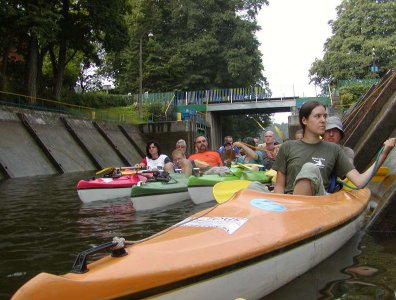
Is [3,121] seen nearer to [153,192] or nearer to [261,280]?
[153,192]

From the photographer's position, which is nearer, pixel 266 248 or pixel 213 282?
pixel 213 282

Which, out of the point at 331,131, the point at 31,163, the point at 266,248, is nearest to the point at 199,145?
the point at 331,131

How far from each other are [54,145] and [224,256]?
18312 millimetres

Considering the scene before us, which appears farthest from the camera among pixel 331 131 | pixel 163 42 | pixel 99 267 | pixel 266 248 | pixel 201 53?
pixel 163 42

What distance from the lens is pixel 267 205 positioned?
359cm

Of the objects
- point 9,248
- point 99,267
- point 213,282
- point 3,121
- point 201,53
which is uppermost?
point 201,53

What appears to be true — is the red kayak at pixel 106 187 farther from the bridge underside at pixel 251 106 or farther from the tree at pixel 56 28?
the bridge underside at pixel 251 106

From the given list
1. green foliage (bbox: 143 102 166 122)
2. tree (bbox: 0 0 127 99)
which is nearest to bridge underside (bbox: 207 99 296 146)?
green foliage (bbox: 143 102 166 122)

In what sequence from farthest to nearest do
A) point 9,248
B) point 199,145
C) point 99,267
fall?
point 199,145 → point 9,248 → point 99,267

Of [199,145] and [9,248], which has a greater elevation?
[199,145]

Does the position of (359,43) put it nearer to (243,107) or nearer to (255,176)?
(243,107)

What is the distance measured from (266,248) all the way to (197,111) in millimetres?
36133

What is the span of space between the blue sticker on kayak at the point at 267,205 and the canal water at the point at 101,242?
566mm

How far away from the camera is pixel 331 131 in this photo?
5715 millimetres
